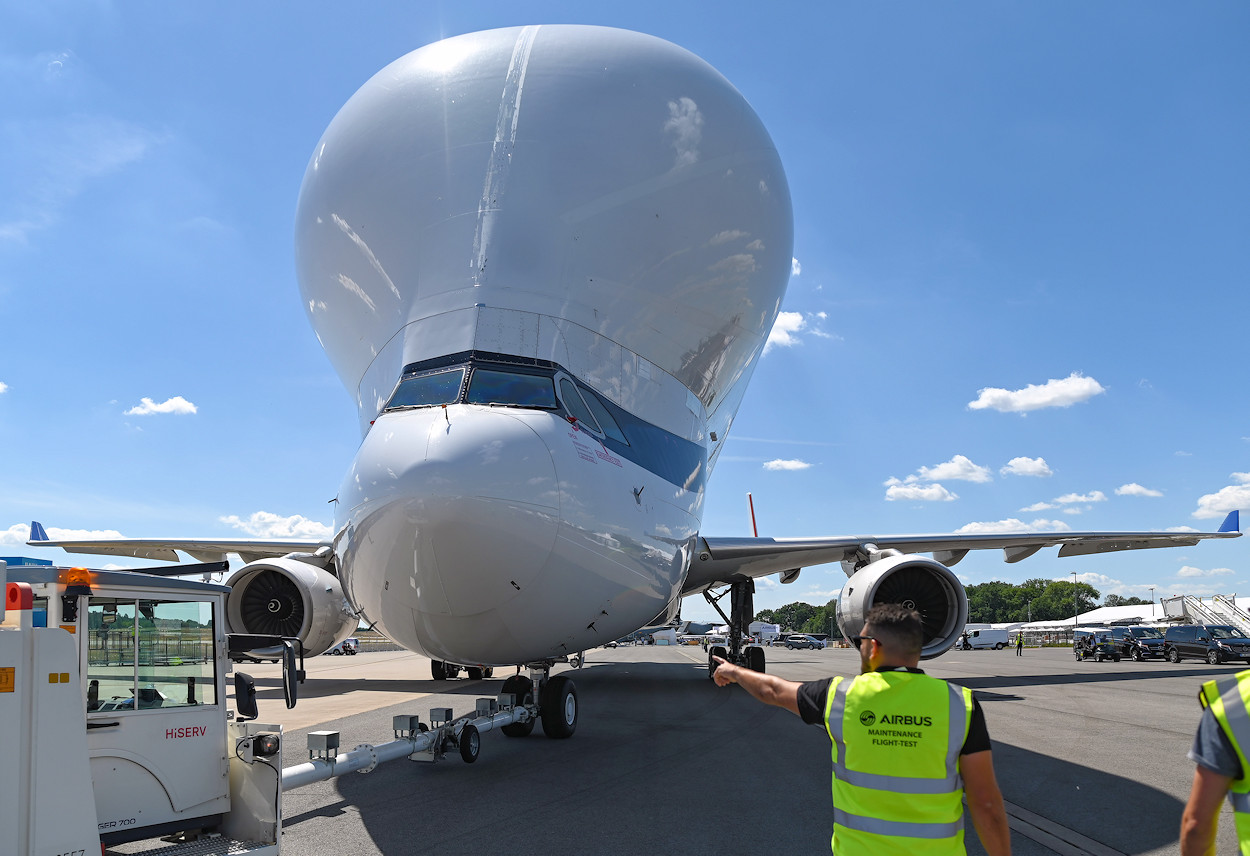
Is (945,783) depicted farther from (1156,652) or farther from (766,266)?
(1156,652)

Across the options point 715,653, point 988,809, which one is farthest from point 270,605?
point 988,809

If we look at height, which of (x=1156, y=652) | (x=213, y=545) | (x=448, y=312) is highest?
(x=448, y=312)

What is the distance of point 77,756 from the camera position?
362cm

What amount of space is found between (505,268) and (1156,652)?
36.6 metres

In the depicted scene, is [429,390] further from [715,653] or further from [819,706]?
[819,706]

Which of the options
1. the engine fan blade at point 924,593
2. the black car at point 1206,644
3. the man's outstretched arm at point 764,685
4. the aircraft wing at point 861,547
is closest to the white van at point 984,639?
the black car at point 1206,644

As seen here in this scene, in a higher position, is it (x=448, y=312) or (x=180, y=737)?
(x=448, y=312)

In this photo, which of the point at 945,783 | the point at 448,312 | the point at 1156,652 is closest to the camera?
the point at 945,783

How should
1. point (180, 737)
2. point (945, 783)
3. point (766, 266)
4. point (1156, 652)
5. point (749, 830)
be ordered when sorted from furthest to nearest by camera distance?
1. point (1156, 652)
2. point (766, 266)
3. point (749, 830)
4. point (180, 737)
5. point (945, 783)

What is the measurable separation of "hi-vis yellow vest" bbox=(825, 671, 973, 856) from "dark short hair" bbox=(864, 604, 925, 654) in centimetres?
9

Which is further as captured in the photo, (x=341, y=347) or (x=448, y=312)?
(x=341, y=347)

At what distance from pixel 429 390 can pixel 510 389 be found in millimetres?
740

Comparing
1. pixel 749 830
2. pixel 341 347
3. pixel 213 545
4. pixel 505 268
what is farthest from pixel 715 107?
pixel 213 545

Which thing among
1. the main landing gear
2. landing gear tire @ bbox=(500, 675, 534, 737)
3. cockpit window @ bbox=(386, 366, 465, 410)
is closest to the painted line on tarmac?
landing gear tire @ bbox=(500, 675, 534, 737)
